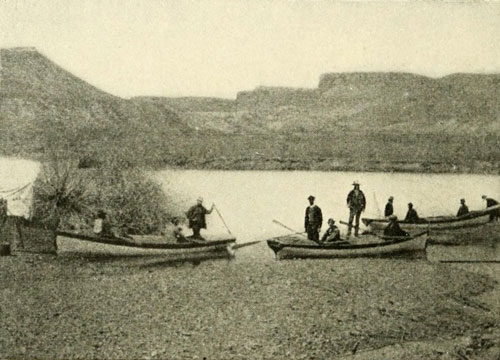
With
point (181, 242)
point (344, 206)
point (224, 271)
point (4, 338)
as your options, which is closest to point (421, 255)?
point (344, 206)

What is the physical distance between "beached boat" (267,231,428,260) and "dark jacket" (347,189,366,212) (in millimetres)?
432

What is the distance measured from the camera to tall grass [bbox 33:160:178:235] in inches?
298

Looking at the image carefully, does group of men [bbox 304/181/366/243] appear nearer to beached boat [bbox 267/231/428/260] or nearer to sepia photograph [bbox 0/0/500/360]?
sepia photograph [bbox 0/0/500/360]

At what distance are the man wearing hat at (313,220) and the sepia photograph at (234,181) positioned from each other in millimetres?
26

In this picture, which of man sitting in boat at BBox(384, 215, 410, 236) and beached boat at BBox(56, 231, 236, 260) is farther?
man sitting in boat at BBox(384, 215, 410, 236)

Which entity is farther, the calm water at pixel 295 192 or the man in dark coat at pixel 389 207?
the man in dark coat at pixel 389 207

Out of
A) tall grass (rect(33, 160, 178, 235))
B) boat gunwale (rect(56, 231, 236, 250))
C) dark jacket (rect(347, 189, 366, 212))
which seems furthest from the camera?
dark jacket (rect(347, 189, 366, 212))

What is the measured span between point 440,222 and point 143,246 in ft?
13.6

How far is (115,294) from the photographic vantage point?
6.58m

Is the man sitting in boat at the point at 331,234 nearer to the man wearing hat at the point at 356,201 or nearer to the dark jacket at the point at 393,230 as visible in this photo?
the man wearing hat at the point at 356,201

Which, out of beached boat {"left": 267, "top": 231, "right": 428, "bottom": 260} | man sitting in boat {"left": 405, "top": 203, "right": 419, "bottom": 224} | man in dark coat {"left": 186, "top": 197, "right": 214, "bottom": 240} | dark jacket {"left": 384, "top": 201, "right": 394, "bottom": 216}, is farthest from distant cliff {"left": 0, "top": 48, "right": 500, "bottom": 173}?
beached boat {"left": 267, "top": 231, "right": 428, "bottom": 260}

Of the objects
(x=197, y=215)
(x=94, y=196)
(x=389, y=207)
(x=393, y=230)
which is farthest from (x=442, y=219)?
(x=94, y=196)

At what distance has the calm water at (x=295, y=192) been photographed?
7746mm

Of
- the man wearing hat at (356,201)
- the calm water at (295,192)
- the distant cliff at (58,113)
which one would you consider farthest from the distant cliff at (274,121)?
the man wearing hat at (356,201)
